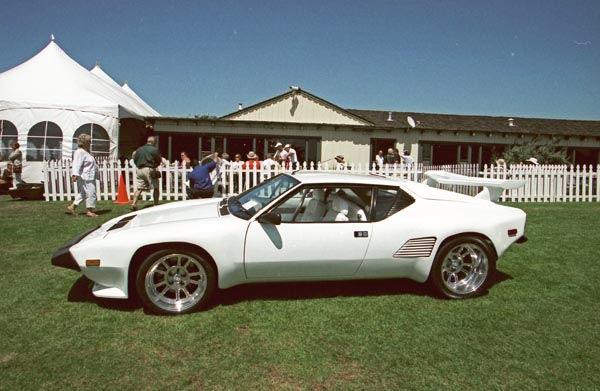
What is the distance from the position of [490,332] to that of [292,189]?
2.20 m

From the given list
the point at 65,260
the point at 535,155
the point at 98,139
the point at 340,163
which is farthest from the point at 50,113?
the point at 535,155

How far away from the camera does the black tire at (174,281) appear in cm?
392

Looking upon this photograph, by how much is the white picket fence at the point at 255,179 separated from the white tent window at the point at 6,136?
2.81m

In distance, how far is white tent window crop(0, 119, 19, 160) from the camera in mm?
15469

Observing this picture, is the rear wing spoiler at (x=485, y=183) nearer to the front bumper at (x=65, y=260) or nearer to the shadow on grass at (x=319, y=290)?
the shadow on grass at (x=319, y=290)

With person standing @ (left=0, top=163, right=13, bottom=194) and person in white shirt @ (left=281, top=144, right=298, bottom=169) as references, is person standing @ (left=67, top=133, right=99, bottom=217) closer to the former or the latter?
person in white shirt @ (left=281, top=144, right=298, bottom=169)

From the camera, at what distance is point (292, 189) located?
14.1ft

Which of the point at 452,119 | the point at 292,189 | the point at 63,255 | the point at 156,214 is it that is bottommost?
the point at 63,255

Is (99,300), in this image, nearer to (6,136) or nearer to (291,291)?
(291,291)

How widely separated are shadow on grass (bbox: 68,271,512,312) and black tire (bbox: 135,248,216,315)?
27 cm

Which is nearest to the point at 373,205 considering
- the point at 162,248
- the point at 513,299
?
the point at 513,299

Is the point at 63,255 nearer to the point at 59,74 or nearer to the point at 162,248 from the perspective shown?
the point at 162,248

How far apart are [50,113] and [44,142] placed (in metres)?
1.08

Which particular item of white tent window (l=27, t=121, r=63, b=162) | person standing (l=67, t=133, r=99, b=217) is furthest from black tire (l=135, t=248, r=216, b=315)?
white tent window (l=27, t=121, r=63, b=162)
